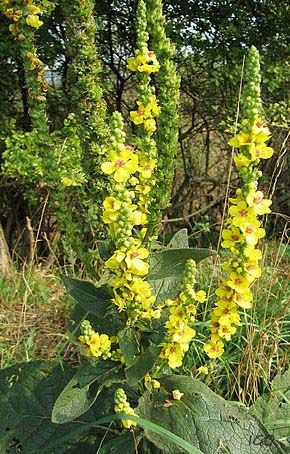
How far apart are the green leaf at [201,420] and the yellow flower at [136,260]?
1.60 feet

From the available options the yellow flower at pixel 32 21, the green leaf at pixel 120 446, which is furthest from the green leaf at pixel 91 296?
the yellow flower at pixel 32 21

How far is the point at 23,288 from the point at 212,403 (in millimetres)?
2388

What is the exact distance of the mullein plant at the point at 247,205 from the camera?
155 centimetres

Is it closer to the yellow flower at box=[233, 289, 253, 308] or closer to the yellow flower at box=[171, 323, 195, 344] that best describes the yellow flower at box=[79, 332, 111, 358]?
the yellow flower at box=[171, 323, 195, 344]

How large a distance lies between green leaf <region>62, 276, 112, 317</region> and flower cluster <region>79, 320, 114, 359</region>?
8cm

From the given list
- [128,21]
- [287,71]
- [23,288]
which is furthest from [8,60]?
[287,71]

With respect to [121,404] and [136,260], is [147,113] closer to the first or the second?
[136,260]

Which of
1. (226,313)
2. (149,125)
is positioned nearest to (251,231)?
(226,313)

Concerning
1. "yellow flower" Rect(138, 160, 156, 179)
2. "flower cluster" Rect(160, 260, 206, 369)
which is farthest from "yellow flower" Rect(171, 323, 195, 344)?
"yellow flower" Rect(138, 160, 156, 179)

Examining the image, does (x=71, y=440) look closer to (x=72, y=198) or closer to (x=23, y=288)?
(x=23, y=288)

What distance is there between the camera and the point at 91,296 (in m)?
1.89

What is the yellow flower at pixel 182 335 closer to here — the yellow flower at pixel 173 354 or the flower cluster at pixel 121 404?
the yellow flower at pixel 173 354

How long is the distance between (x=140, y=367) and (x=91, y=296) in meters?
0.28

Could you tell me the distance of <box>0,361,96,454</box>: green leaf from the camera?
2.11 meters
